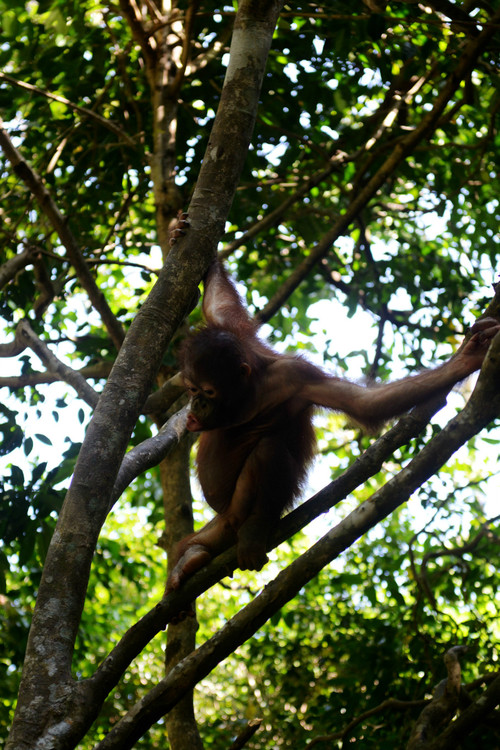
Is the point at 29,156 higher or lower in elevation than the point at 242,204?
higher

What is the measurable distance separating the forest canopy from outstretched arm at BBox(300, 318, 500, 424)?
0.09 m

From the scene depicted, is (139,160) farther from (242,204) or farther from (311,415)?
(311,415)

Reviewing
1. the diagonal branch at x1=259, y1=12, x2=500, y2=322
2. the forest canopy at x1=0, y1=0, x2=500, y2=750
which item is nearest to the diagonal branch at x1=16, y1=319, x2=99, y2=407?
the forest canopy at x1=0, y1=0, x2=500, y2=750

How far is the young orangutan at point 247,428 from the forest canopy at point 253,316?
16cm

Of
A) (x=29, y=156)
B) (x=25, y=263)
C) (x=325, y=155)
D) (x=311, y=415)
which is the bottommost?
(x=311, y=415)

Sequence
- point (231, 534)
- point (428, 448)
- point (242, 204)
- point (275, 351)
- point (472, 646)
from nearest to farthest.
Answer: point (428, 448), point (231, 534), point (275, 351), point (472, 646), point (242, 204)

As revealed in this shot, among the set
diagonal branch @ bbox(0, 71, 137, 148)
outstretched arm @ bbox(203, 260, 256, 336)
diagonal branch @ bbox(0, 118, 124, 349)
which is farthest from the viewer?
diagonal branch @ bbox(0, 71, 137, 148)

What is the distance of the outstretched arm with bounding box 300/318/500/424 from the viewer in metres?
2.51

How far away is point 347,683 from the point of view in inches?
174

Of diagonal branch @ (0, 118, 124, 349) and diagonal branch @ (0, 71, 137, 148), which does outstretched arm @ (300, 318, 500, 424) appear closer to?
diagonal branch @ (0, 118, 124, 349)

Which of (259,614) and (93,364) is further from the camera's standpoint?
(93,364)

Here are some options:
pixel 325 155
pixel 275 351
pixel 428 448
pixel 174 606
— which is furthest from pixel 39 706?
pixel 325 155

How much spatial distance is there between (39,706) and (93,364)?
10.4ft

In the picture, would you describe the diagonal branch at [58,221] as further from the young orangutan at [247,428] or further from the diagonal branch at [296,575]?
the diagonal branch at [296,575]
